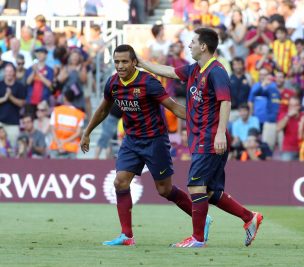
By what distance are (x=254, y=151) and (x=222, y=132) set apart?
996cm

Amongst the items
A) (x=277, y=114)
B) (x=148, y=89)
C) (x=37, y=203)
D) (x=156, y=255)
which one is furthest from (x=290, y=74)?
(x=156, y=255)

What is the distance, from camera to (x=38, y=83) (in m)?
20.9

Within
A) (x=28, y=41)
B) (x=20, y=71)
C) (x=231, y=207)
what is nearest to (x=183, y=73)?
(x=231, y=207)

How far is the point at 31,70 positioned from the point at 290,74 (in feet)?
17.0

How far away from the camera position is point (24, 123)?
803 inches

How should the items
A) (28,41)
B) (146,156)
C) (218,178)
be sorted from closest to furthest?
1. (218,178)
2. (146,156)
3. (28,41)

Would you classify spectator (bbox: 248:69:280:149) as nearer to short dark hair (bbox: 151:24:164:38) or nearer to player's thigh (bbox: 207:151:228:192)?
short dark hair (bbox: 151:24:164:38)

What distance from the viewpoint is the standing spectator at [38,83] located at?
20.8 meters

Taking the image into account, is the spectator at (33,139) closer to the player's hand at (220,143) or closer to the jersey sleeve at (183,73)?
the jersey sleeve at (183,73)

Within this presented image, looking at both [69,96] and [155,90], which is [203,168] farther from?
[69,96]

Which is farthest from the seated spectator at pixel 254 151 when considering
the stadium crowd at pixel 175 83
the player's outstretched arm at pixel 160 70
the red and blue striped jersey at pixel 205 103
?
the red and blue striped jersey at pixel 205 103

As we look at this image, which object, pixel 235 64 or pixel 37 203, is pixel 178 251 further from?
pixel 235 64

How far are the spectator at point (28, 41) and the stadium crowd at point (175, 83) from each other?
0.07ft

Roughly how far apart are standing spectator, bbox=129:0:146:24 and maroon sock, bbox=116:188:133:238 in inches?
540
